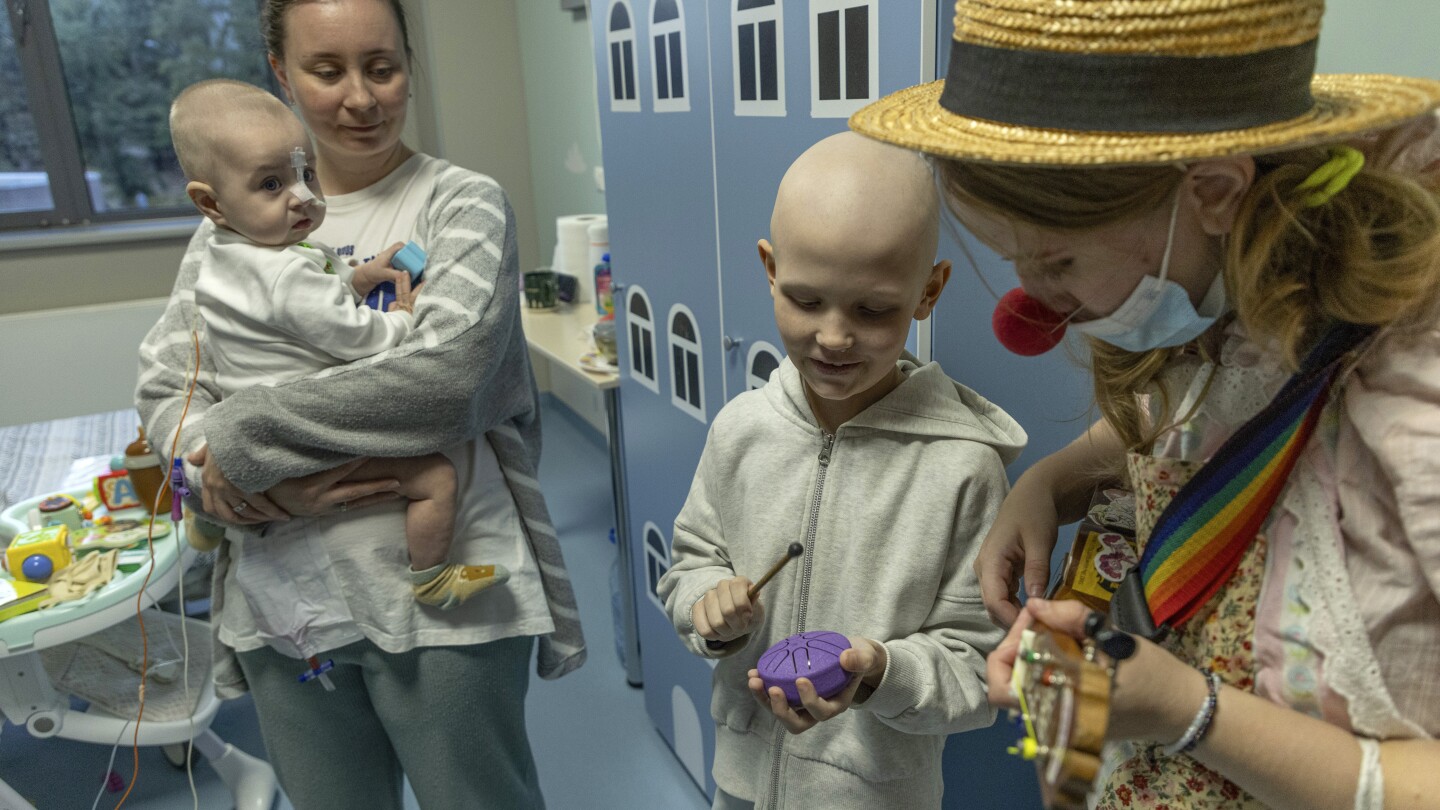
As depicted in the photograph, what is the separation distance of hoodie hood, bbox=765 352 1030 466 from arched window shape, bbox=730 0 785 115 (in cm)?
58

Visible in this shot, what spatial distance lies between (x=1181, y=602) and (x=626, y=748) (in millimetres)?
1927

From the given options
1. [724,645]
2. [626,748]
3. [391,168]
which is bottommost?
[626,748]

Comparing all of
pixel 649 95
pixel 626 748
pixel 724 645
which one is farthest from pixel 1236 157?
pixel 626 748

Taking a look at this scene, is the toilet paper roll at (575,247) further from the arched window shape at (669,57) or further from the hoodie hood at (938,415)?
the hoodie hood at (938,415)

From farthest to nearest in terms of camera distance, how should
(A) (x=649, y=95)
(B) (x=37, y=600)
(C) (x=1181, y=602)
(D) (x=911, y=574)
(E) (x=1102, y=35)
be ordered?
1. (A) (x=649, y=95)
2. (B) (x=37, y=600)
3. (D) (x=911, y=574)
4. (C) (x=1181, y=602)
5. (E) (x=1102, y=35)

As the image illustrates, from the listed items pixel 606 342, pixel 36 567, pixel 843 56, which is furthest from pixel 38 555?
pixel 843 56

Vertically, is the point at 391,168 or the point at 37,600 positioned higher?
the point at 391,168

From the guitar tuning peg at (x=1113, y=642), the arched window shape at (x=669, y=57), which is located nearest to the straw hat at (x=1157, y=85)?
the guitar tuning peg at (x=1113, y=642)

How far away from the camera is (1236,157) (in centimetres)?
64

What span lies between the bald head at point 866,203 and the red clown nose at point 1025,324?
0.13 metres

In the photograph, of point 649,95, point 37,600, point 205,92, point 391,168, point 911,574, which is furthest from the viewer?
point 649,95

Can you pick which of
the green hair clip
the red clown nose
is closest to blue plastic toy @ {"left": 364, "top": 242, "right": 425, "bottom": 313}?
the red clown nose

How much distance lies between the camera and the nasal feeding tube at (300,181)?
1.25 meters

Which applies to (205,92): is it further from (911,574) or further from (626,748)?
(626,748)
